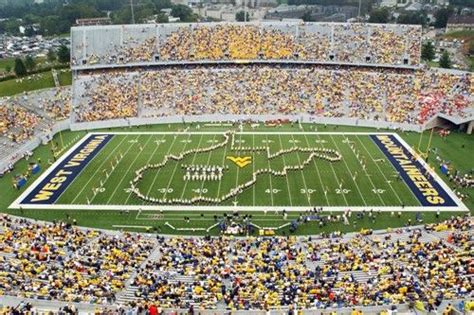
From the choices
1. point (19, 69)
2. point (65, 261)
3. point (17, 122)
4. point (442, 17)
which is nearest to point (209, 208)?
point (65, 261)

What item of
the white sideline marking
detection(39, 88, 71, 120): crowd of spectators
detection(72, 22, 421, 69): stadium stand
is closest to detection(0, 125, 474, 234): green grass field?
the white sideline marking

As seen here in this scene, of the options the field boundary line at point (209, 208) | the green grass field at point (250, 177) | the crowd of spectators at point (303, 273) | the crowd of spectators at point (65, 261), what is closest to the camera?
the crowd of spectators at point (303, 273)

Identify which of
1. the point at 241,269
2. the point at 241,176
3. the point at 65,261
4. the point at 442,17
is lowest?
the point at 241,176

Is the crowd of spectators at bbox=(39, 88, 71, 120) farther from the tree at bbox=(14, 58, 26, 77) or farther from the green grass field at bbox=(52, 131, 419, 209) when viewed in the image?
the green grass field at bbox=(52, 131, 419, 209)

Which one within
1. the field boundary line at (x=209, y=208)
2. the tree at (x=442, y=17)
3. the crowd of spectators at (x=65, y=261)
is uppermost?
the tree at (x=442, y=17)

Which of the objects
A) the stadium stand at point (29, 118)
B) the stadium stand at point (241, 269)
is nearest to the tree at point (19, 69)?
the stadium stand at point (29, 118)

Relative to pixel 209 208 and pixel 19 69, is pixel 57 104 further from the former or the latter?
pixel 209 208

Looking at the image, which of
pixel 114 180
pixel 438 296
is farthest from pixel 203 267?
pixel 114 180

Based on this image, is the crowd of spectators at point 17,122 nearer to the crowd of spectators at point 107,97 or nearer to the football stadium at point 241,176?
the football stadium at point 241,176
